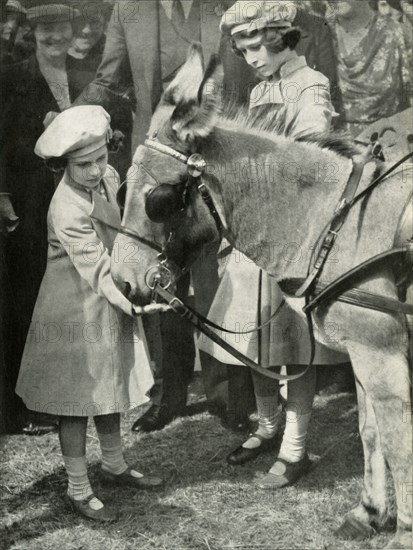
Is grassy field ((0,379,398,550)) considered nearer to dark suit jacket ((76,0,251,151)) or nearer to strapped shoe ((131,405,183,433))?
strapped shoe ((131,405,183,433))

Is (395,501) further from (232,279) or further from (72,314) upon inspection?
(72,314)

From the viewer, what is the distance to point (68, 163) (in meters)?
3.44

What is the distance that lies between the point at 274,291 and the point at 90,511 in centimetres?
155

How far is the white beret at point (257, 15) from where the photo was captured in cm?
351

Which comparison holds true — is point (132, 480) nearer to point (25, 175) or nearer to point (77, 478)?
point (77, 478)

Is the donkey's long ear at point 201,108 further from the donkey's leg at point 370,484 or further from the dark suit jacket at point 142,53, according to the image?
the donkey's leg at point 370,484

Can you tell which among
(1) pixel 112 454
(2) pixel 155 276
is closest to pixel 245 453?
(1) pixel 112 454

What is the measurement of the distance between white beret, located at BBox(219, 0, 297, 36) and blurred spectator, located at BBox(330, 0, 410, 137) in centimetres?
85

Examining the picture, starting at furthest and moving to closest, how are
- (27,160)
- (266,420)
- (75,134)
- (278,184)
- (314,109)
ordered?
(266,420), (27,160), (314,109), (75,134), (278,184)

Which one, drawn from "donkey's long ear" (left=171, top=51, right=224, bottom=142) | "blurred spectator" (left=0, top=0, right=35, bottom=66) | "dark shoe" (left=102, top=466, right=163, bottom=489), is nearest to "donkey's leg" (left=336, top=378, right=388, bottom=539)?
"dark shoe" (left=102, top=466, right=163, bottom=489)

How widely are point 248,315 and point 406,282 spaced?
1.18 metres

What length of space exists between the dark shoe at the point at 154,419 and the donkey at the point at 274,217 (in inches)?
57.8

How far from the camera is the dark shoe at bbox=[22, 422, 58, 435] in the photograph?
172 inches

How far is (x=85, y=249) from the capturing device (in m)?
3.40
